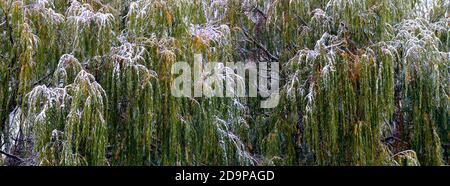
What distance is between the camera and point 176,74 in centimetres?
456

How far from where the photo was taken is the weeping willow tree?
4.39 m

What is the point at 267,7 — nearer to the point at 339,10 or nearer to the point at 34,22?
the point at 339,10

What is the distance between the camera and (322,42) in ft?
16.0

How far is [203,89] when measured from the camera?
464 centimetres

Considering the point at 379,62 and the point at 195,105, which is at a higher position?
the point at 379,62

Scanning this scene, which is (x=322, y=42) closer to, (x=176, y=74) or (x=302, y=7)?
(x=302, y=7)

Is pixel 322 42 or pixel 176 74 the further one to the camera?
pixel 322 42

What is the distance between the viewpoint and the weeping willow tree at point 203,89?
14.4 feet
